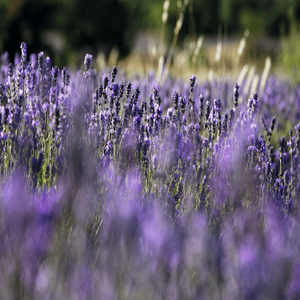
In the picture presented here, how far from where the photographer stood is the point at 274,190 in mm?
2184

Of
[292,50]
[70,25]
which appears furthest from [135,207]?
[70,25]

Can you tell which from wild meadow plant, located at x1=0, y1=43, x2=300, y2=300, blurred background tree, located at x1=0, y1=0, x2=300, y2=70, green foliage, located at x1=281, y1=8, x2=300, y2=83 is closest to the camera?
wild meadow plant, located at x1=0, y1=43, x2=300, y2=300

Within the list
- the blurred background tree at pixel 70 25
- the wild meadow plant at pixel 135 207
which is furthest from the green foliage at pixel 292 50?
the wild meadow plant at pixel 135 207

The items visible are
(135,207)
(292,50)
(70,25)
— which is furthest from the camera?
(70,25)

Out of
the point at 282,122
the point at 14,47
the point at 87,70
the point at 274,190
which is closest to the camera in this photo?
the point at 274,190

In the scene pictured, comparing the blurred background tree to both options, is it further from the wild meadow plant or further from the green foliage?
the wild meadow plant

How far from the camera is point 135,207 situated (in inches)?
56.4

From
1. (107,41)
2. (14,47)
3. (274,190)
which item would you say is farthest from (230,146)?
(107,41)

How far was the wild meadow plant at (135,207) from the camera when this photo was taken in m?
1.13

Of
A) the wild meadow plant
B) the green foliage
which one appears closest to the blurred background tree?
the green foliage

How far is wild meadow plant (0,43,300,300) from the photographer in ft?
3.69

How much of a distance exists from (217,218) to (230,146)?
63 cm

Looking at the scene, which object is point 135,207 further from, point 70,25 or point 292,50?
point 70,25

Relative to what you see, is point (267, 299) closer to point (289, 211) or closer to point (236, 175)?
point (236, 175)
